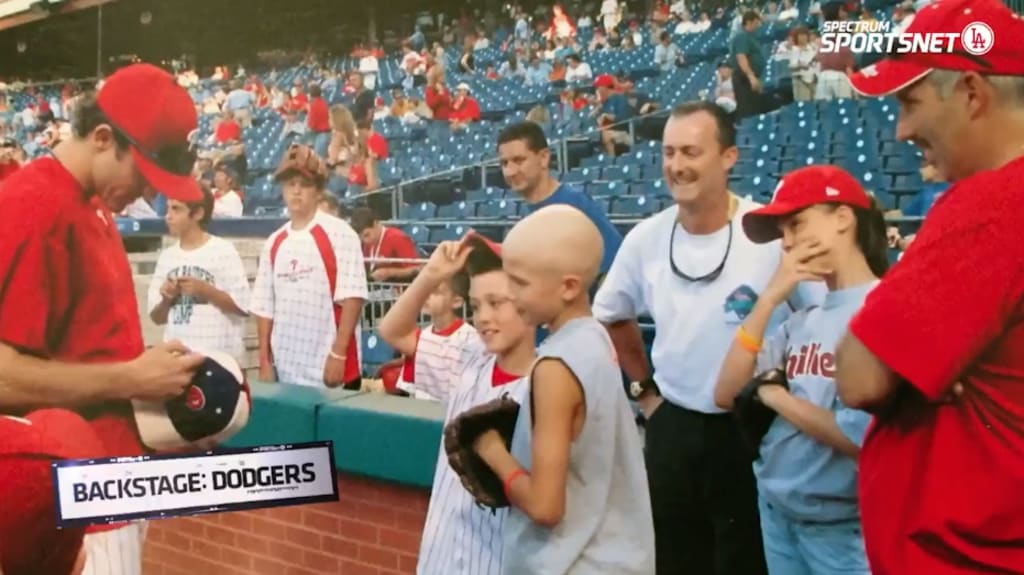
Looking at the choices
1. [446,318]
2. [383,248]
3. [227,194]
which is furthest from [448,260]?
[227,194]

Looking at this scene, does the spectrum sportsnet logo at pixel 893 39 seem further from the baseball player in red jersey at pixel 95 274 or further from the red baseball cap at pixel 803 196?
the baseball player in red jersey at pixel 95 274

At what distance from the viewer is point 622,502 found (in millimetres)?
1482

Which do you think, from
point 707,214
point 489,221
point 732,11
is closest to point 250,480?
point 489,221

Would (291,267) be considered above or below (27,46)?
below

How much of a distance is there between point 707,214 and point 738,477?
1.49 feet

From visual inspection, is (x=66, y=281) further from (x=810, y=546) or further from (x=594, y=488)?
(x=810, y=546)

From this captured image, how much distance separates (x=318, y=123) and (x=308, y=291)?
1.26ft

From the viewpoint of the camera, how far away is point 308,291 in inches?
88.0

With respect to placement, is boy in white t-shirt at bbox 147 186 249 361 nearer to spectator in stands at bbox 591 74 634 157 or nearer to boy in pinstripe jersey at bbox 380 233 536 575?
boy in pinstripe jersey at bbox 380 233 536 575

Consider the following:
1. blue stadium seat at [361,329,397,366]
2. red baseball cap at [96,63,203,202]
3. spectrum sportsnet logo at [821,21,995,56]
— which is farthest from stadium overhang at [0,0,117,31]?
spectrum sportsnet logo at [821,21,995,56]

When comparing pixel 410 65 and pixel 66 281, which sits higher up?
pixel 410 65

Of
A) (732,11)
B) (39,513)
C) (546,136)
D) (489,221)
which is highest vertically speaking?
(732,11)

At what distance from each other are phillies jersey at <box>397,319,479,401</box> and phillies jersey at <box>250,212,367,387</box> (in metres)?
0.17

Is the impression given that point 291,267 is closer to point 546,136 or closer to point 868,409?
point 546,136
